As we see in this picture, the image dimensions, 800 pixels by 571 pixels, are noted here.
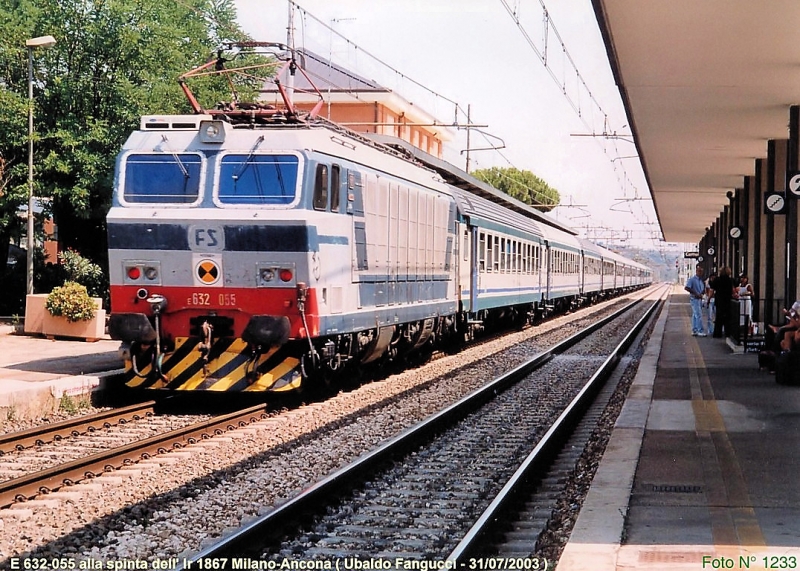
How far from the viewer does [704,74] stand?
16.1 m

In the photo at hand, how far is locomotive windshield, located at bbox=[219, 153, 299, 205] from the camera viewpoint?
40.6 ft

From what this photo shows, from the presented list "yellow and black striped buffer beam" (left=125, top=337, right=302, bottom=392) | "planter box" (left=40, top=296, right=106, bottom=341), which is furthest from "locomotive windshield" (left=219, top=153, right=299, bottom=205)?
"planter box" (left=40, top=296, right=106, bottom=341)

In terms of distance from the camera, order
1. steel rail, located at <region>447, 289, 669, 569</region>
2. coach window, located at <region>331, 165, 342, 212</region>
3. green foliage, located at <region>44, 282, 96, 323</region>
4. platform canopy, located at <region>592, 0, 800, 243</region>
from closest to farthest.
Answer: steel rail, located at <region>447, 289, 669, 569</region>
platform canopy, located at <region>592, 0, 800, 243</region>
coach window, located at <region>331, 165, 342, 212</region>
green foliage, located at <region>44, 282, 96, 323</region>

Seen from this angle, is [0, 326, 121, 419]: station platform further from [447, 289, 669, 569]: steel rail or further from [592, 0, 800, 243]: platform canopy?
[592, 0, 800, 243]: platform canopy

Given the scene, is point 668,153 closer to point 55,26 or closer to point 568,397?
point 568,397

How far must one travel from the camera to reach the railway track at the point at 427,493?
21.8 ft

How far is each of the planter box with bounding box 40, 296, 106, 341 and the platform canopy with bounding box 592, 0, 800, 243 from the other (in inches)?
427

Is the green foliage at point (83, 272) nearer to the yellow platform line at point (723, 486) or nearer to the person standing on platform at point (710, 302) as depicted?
the person standing on platform at point (710, 302)

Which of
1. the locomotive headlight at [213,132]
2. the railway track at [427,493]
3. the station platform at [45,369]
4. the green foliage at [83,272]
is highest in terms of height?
the locomotive headlight at [213,132]

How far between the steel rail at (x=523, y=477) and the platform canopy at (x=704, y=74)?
4.61 meters

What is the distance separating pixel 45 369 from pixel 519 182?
68538mm

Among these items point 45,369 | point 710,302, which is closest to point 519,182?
point 710,302

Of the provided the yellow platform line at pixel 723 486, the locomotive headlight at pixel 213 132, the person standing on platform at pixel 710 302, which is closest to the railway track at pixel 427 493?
the yellow platform line at pixel 723 486

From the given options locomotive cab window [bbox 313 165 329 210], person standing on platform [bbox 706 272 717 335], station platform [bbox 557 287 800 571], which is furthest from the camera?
person standing on platform [bbox 706 272 717 335]
